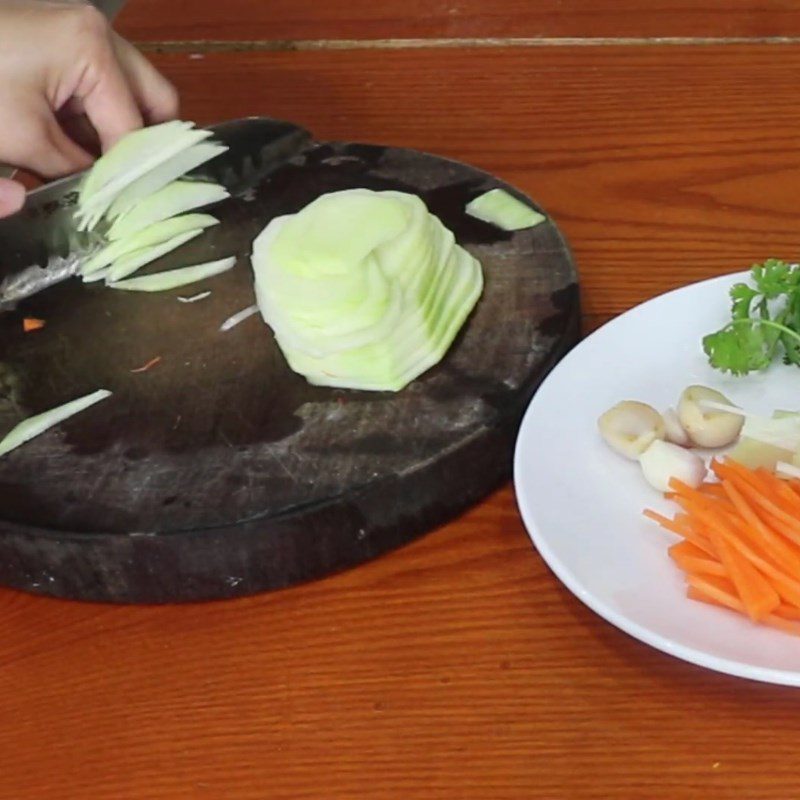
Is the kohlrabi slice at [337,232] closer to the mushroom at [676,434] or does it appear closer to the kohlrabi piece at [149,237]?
the kohlrabi piece at [149,237]

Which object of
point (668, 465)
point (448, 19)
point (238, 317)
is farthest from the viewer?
point (448, 19)

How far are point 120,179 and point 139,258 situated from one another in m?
0.09

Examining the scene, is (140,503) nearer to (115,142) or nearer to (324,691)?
(324,691)

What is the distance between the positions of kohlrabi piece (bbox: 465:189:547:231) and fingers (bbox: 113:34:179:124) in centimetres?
43

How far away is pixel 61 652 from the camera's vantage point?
95 cm

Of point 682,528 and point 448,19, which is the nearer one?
point 682,528

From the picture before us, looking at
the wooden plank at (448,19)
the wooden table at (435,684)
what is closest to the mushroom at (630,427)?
the wooden table at (435,684)

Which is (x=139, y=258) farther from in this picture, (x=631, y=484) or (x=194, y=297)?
(x=631, y=484)

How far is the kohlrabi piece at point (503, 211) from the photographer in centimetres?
127

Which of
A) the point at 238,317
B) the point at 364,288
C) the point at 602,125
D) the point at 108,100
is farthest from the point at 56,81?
the point at 602,125

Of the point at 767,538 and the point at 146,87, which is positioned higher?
the point at 146,87

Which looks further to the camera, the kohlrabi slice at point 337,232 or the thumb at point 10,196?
the thumb at point 10,196

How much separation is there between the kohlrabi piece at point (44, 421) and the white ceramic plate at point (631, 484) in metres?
0.41

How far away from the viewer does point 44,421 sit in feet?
3.59
